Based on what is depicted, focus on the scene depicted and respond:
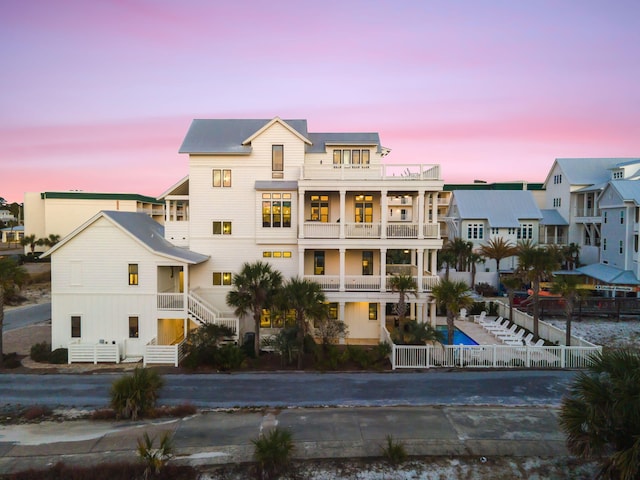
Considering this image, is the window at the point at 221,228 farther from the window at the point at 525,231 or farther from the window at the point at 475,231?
the window at the point at 525,231

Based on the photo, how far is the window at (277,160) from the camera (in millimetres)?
25109

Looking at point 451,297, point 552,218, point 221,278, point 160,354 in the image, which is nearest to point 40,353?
point 160,354

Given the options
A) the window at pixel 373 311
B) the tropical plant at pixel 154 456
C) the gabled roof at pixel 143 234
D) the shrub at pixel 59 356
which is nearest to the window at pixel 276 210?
the gabled roof at pixel 143 234

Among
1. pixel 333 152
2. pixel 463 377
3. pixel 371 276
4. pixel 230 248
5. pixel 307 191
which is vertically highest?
pixel 333 152

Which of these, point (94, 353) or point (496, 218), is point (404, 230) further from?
point (496, 218)

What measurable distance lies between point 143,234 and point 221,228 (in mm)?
4520

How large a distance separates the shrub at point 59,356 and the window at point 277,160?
1463cm

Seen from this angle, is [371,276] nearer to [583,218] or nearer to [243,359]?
[243,359]

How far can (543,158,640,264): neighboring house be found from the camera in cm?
4559

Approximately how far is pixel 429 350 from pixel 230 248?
13017mm

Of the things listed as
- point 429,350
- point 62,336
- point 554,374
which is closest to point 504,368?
point 554,374

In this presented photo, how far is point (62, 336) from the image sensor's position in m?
21.4

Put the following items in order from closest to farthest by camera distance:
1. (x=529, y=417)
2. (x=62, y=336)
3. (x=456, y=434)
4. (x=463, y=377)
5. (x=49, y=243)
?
(x=456, y=434)
(x=529, y=417)
(x=463, y=377)
(x=62, y=336)
(x=49, y=243)

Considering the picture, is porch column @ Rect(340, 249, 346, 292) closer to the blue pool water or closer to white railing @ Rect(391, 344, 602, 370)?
white railing @ Rect(391, 344, 602, 370)
